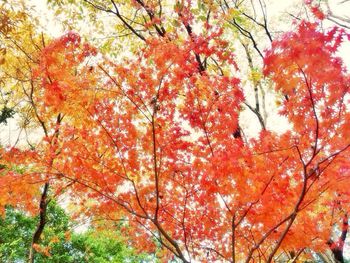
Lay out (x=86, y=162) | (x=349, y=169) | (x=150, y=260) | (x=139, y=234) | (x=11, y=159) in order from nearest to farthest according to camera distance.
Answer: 1. (x=349, y=169)
2. (x=86, y=162)
3. (x=11, y=159)
4. (x=139, y=234)
5. (x=150, y=260)

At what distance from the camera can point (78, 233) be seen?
64.4 feet

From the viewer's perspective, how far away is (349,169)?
5.26 meters

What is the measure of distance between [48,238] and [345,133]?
654 inches

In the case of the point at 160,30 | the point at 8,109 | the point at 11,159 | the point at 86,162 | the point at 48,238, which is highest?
the point at 8,109

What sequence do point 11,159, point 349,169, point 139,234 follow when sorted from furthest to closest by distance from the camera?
point 139,234 → point 11,159 → point 349,169

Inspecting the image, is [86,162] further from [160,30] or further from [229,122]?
[160,30]

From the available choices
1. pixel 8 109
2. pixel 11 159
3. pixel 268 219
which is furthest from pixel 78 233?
pixel 268 219

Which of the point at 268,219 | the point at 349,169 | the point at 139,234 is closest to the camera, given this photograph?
the point at 349,169

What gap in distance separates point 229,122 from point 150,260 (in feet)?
74.6

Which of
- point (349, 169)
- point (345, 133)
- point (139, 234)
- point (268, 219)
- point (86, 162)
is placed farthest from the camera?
point (139, 234)

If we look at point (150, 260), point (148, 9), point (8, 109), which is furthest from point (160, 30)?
point (150, 260)

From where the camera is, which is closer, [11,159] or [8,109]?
[11,159]

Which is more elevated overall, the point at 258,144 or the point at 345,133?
the point at 258,144

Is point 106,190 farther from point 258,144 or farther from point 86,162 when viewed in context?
point 258,144
